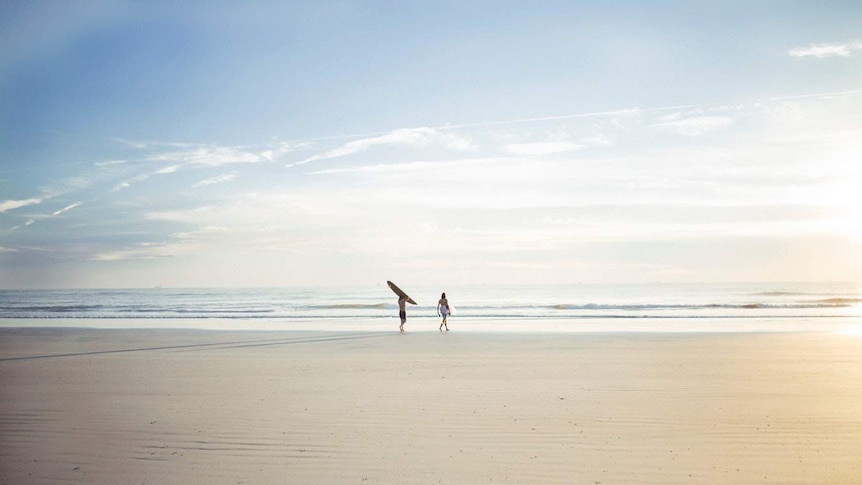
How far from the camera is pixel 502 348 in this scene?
18078 millimetres

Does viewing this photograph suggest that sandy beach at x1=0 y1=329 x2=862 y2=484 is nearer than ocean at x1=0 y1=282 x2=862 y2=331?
Yes

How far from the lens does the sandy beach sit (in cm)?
672

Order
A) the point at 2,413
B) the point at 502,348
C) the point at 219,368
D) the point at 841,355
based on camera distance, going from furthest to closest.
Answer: the point at 502,348, the point at 841,355, the point at 219,368, the point at 2,413

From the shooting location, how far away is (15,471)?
6789mm

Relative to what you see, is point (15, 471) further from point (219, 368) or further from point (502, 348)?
point (502, 348)

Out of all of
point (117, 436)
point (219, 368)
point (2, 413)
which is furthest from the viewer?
point (219, 368)

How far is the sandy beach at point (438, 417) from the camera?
672 cm

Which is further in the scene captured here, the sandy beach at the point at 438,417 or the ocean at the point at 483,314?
the ocean at the point at 483,314

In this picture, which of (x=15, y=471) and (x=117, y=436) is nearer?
(x=15, y=471)

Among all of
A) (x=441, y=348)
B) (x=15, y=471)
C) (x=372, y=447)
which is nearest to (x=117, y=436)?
(x=15, y=471)

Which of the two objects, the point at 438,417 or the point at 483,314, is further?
the point at 483,314

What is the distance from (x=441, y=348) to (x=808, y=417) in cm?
1076

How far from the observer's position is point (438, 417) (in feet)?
29.7

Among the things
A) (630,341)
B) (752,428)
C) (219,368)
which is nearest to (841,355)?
(630,341)
